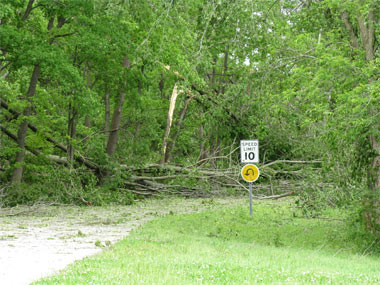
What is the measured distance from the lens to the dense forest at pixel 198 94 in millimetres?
11992

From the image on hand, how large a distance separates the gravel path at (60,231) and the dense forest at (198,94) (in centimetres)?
209

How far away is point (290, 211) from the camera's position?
1822cm

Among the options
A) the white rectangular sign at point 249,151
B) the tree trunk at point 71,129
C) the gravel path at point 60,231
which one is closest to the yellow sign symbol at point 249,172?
the white rectangular sign at point 249,151

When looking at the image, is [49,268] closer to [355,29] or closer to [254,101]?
[254,101]

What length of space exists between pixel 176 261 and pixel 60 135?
16548 millimetres

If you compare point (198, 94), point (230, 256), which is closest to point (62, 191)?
point (198, 94)

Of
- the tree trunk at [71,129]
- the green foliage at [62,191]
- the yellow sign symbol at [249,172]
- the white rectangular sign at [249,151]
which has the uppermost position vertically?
the tree trunk at [71,129]

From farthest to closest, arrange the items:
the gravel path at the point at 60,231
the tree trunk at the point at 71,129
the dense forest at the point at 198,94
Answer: the tree trunk at the point at 71,129
the dense forest at the point at 198,94
the gravel path at the point at 60,231

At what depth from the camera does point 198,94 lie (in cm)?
2370

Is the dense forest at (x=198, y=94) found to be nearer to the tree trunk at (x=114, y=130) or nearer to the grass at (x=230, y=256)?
the tree trunk at (x=114, y=130)

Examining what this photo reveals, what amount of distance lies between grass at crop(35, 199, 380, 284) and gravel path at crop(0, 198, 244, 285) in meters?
0.48

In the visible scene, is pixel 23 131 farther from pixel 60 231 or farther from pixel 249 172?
pixel 60 231

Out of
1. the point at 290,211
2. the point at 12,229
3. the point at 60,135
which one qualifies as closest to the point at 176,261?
the point at 12,229

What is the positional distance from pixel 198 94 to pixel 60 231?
486 inches
